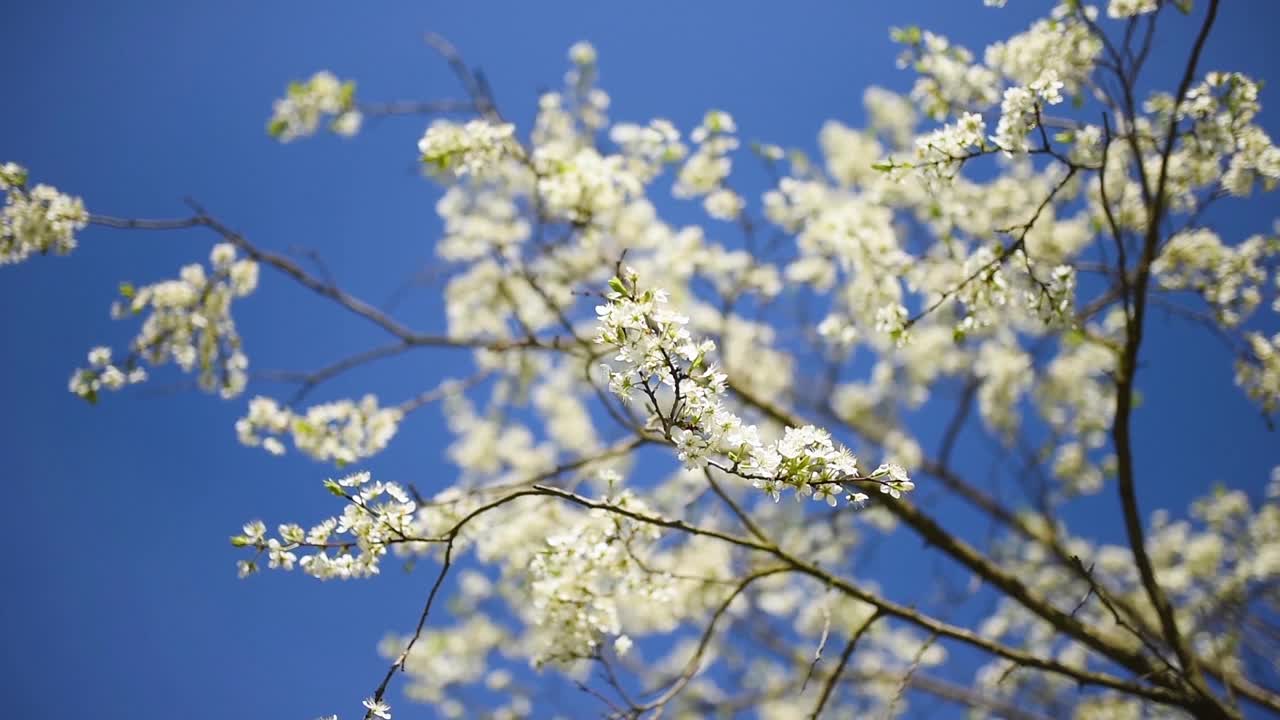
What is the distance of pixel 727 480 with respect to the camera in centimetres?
847

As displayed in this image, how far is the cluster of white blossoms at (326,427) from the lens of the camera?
5254 mm

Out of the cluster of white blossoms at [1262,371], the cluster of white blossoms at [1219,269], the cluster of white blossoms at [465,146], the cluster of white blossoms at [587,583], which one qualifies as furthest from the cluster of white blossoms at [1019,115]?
the cluster of white blossoms at [465,146]

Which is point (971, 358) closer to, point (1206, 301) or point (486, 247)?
point (1206, 301)

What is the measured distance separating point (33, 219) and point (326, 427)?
2.00 meters

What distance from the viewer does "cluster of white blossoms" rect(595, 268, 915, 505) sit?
238 cm

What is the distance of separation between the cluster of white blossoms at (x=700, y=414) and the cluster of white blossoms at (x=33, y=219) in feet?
12.7

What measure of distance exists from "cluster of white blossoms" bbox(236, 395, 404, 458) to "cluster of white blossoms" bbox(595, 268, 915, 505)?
334cm

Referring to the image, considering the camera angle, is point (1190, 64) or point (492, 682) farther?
point (492, 682)

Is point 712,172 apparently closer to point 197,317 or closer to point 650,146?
point 650,146

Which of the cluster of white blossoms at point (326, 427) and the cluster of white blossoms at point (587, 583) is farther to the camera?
the cluster of white blossoms at point (326, 427)

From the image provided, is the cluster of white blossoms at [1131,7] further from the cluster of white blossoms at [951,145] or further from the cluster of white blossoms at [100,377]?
the cluster of white blossoms at [100,377]

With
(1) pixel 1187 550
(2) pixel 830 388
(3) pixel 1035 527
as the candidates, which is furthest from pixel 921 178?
(1) pixel 1187 550

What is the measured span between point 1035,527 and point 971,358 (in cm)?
222

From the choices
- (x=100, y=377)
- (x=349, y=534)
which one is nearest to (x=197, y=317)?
(x=100, y=377)
